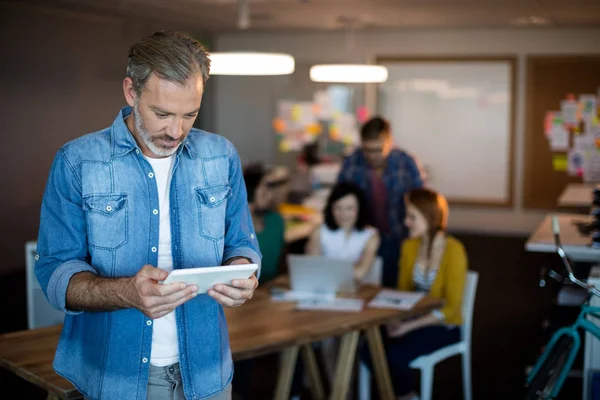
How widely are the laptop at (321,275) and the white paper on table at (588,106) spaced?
6.83 metres

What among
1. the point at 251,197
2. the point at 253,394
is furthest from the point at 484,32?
the point at 253,394

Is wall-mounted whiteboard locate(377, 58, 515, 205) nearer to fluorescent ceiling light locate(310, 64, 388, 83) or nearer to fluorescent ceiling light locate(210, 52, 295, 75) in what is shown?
fluorescent ceiling light locate(310, 64, 388, 83)

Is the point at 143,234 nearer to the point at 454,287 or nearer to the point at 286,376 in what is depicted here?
the point at 286,376

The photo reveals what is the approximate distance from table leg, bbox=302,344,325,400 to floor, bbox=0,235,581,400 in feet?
1.44

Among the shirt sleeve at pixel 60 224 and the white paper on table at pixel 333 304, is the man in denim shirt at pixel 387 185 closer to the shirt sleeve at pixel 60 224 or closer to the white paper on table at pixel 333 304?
the white paper on table at pixel 333 304

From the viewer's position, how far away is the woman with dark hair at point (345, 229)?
4273 millimetres

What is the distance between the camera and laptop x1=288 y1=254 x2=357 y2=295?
363 cm

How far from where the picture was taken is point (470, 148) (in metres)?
10.1

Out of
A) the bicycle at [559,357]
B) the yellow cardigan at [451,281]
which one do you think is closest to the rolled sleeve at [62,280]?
the bicycle at [559,357]

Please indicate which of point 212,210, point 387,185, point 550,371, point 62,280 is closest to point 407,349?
point 550,371

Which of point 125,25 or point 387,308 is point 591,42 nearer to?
point 125,25

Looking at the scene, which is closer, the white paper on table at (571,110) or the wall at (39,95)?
the wall at (39,95)

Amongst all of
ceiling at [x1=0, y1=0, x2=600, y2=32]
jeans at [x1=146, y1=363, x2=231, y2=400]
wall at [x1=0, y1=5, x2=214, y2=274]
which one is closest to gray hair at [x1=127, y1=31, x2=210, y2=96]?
jeans at [x1=146, y1=363, x2=231, y2=400]

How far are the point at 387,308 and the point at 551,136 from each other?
22.8 feet
